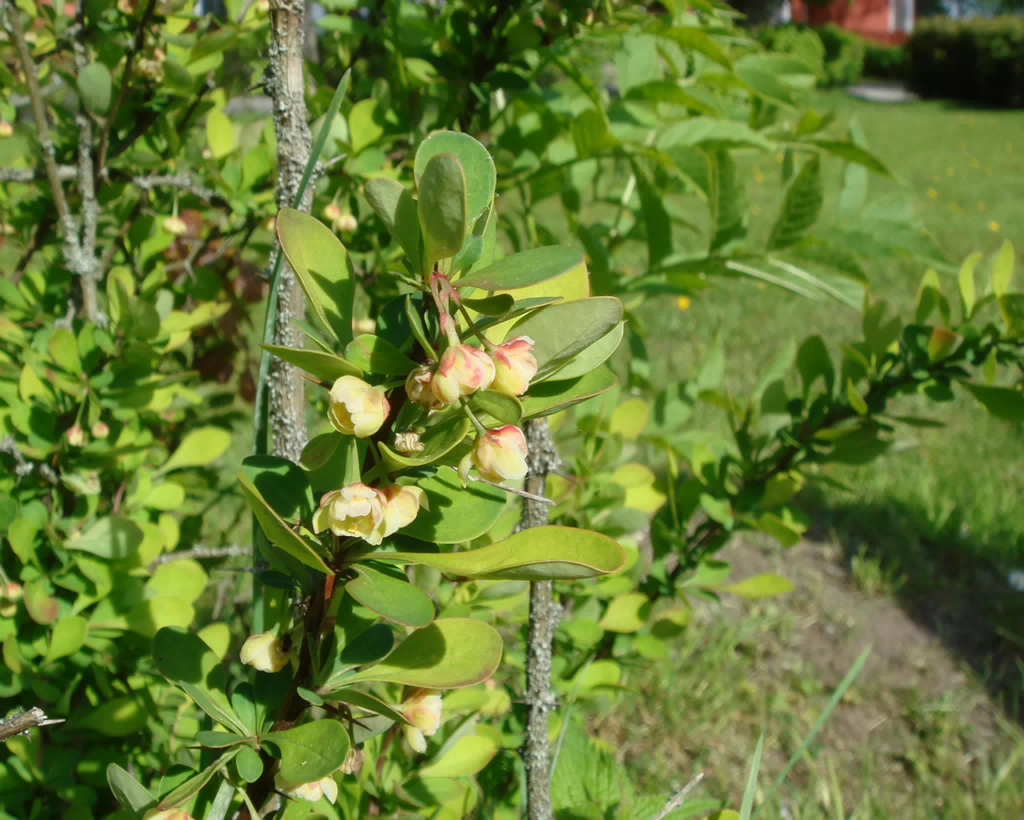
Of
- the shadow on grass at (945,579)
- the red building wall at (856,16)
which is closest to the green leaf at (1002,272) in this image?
the shadow on grass at (945,579)

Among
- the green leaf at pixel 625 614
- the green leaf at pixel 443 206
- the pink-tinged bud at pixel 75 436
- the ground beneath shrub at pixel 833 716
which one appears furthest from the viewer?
the ground beneath shrub at pixel 833 716

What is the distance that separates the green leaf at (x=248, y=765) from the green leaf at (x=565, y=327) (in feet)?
0.87

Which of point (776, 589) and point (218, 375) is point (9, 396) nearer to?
point (218, 375)

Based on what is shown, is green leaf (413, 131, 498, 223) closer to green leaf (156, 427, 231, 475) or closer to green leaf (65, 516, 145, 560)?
green leaf (65, 516, 145, 560)

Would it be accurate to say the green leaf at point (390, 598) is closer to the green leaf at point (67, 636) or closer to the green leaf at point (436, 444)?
the green leaf at point (436, 444)

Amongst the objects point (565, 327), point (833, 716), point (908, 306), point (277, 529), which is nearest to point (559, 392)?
point (565, 327)

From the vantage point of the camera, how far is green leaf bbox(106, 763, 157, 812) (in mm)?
485

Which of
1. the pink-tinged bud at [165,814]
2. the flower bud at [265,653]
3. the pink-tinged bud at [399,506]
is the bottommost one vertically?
the pink-tinged bud at [165,814]

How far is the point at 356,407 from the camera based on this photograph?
0.40 meters

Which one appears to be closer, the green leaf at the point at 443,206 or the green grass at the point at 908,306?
the green leaf at the point at 443,206

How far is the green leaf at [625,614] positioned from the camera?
0.97 metres

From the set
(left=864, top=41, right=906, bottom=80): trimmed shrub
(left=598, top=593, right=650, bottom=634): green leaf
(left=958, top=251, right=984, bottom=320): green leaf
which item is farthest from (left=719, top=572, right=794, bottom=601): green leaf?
(left=864, top=41, right=906, bottom=80): trimmed shrub

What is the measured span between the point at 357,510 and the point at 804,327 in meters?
3.36

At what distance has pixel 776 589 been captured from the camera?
1051 millimetres
